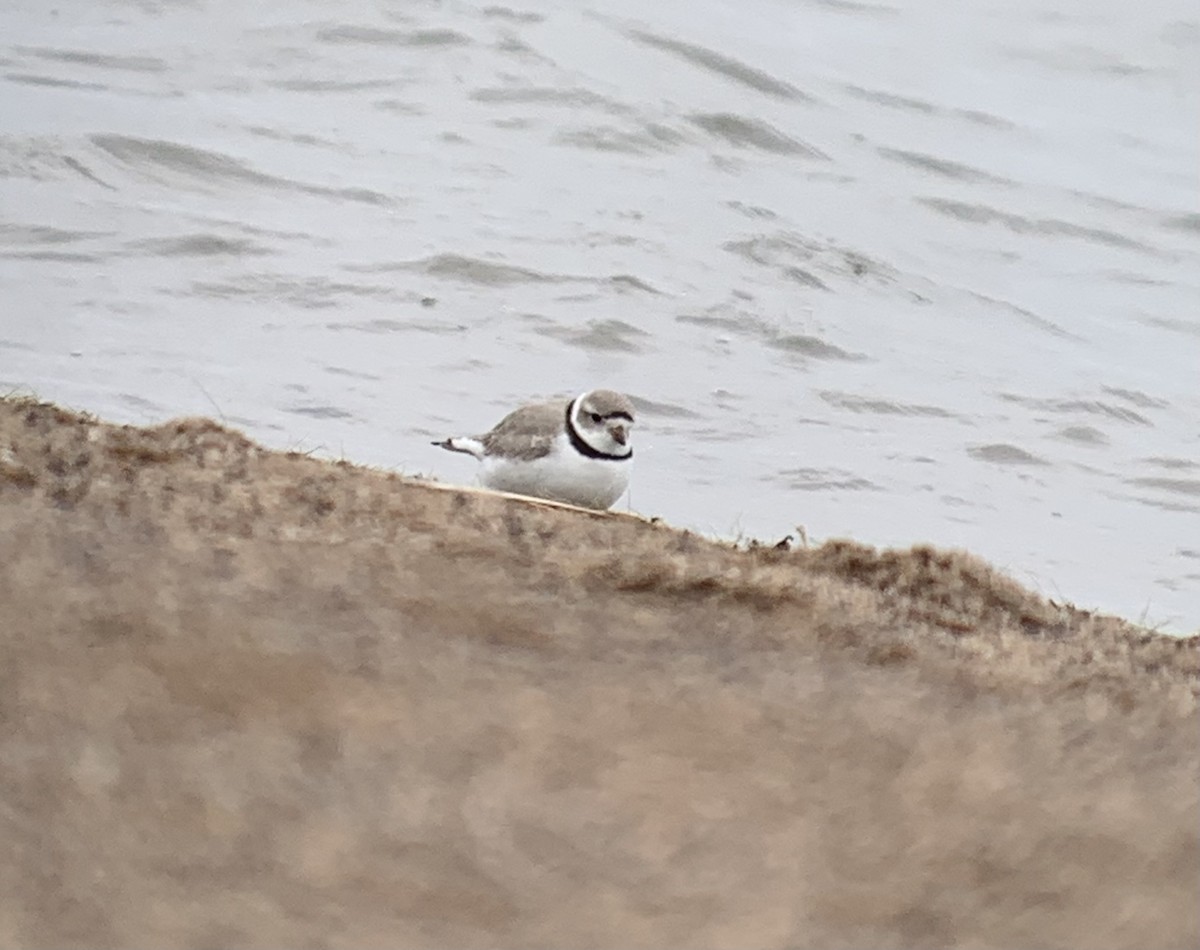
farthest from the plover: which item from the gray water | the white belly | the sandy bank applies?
the gray water

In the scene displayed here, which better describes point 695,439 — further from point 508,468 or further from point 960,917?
point 960,917

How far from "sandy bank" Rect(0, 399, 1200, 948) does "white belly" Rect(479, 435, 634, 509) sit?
815 mm

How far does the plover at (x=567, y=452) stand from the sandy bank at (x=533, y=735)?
33.1 inches

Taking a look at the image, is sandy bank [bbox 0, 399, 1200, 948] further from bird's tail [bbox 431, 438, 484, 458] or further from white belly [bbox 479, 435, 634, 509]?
bird's tail [bbox 431, 438, 484, 458]

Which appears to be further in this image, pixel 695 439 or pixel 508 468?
pixel 695 439

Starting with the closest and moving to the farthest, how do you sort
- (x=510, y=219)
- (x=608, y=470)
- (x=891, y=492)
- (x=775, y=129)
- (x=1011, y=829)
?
(x=1011, y=829) → (x=608, y=470) → (x=891, y=492) → (x=510, y=219) → (x=775, y=129)

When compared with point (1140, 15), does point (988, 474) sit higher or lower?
lower

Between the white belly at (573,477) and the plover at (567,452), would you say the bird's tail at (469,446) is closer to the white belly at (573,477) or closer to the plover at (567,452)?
the plover at (567,452)

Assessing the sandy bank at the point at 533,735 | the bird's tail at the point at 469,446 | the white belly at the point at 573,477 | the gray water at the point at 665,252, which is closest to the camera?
the sandy bank at the point at 533,735

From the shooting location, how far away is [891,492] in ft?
42.0

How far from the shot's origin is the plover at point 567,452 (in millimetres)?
7785

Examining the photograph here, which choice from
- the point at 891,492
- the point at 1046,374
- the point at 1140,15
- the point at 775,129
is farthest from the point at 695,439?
the point at 1140,15

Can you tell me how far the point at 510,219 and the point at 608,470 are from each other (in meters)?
8.78

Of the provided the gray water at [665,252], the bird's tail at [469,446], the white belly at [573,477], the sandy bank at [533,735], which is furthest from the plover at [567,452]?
the gray water at [665,252]
